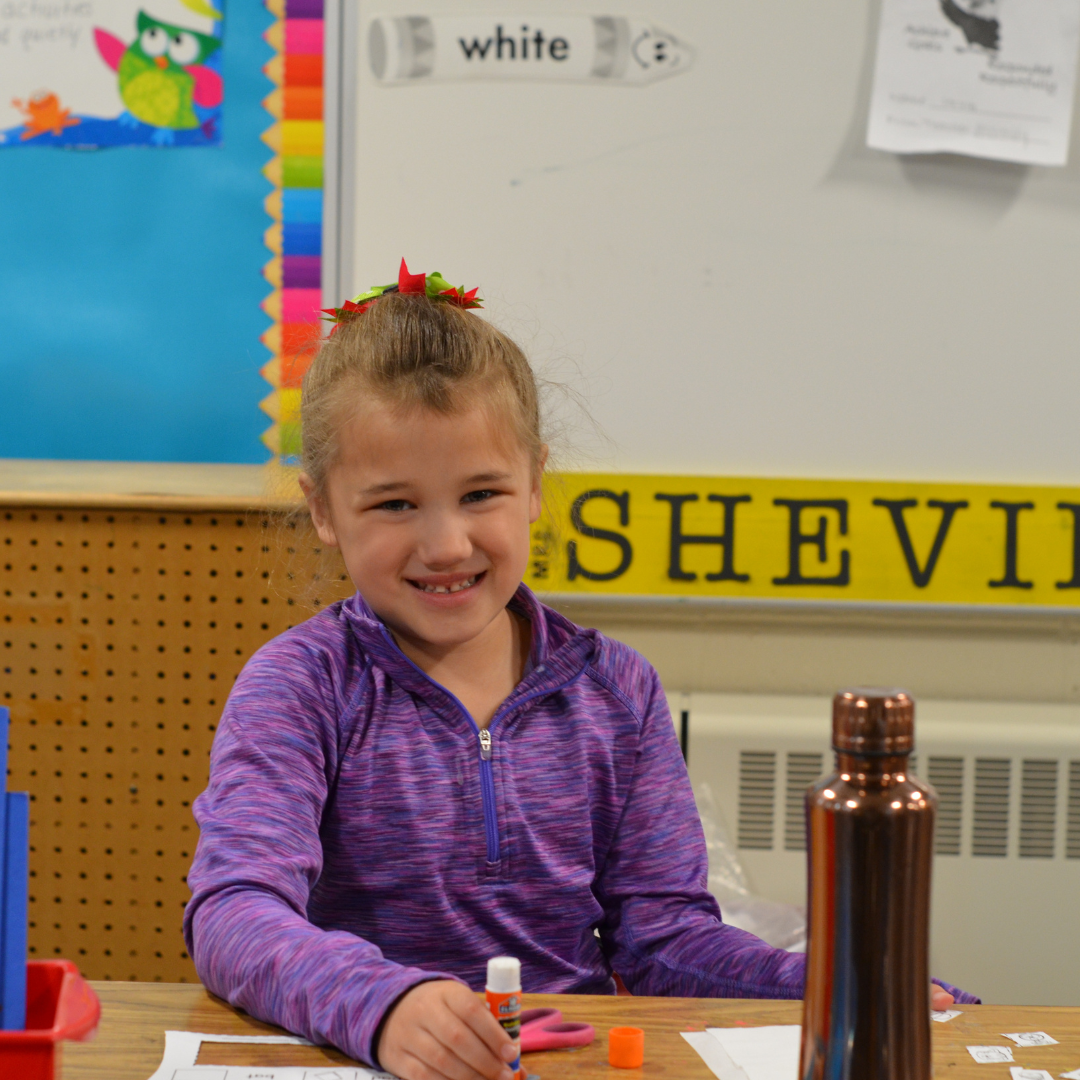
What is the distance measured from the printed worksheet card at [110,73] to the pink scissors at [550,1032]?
146 centimetres

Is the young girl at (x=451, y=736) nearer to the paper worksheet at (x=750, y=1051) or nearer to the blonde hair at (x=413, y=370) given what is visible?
the blonde hair at (x=413, y=370)

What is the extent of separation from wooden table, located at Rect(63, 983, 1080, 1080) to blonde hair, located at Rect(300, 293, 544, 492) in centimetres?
44

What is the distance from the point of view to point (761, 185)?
170cm

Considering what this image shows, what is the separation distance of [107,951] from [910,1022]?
1.45 m

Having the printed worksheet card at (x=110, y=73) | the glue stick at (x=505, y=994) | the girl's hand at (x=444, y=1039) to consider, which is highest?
the printed worksheet card at (x=110, y=73)

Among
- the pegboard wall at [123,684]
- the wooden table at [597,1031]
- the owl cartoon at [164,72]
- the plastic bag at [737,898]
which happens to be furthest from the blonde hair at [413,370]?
the owl cartoon at [164,72]

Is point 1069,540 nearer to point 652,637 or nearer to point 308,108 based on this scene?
point 652,637

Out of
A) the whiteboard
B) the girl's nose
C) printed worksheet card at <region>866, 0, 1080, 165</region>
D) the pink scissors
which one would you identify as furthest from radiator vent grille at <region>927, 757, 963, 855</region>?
the pink scissors

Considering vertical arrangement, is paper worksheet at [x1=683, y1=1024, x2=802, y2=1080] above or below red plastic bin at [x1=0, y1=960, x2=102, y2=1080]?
below

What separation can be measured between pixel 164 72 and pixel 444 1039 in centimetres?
158

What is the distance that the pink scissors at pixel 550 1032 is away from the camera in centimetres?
64

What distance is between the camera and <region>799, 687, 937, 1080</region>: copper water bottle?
45cm

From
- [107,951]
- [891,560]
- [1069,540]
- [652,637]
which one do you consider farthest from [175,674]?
[1069,540]

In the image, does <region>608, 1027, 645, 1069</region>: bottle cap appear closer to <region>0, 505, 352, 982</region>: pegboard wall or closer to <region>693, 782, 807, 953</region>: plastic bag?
<region>693, 782, 807, 953</region>: plastic bag
